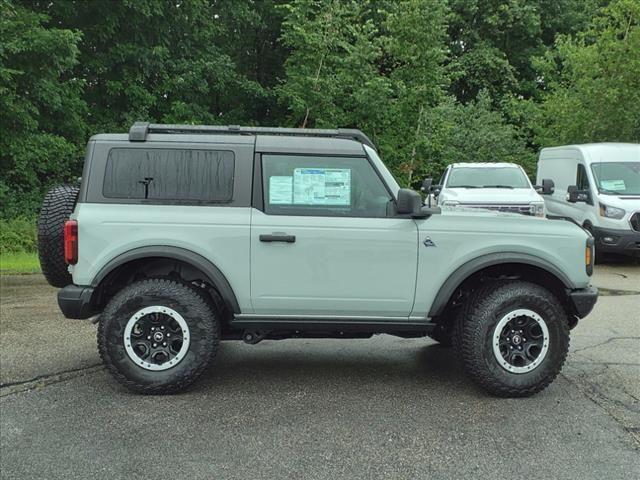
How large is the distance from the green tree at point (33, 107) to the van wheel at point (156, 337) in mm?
10395

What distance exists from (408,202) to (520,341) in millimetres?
1339

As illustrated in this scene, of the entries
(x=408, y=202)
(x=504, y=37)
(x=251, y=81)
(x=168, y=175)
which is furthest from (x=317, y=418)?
(x=504, y=37)

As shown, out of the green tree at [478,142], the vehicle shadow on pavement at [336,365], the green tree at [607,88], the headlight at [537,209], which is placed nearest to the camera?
the vehicle shadow on pavement at [336,365]

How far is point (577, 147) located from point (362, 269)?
10458 mm

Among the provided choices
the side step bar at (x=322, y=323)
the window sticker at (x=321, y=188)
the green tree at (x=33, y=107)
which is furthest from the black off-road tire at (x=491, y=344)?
the green tree at (x=33, y=107)

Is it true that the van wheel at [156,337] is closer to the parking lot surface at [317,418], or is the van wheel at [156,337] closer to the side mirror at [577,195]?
the parking lot surface at [317,418]

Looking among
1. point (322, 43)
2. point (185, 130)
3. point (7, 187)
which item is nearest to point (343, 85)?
point (322, 43)

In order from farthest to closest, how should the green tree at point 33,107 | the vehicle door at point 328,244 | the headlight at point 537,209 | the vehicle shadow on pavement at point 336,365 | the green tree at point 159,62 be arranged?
the green tree at point 159,62 → the green tree at point 33,107 → the headlight at point 537,209 → the vehicle shadow on pavement at point 336,365 → the vehicle door at point 328,244

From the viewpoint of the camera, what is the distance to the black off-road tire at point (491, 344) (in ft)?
15.0

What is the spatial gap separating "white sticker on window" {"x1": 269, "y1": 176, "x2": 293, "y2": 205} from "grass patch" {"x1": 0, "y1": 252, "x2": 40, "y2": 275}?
7.70 m

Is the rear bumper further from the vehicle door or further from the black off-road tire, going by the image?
the black off-road tire

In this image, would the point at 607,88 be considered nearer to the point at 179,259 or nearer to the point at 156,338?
the point at 179,259

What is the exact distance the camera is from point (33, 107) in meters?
14.4

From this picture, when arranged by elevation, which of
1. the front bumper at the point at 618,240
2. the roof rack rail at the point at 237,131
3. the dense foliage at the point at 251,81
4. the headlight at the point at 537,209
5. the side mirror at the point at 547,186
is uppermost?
the dense foliage at the point at 251,81
